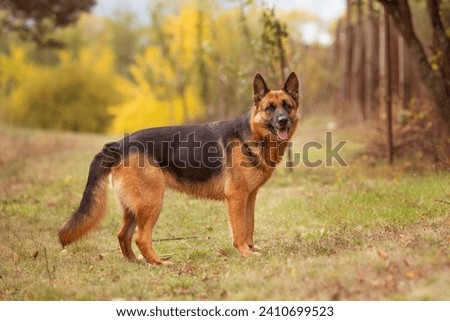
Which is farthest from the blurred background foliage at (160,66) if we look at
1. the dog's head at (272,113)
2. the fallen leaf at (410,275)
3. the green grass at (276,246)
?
the fallen leaf at (410,275)

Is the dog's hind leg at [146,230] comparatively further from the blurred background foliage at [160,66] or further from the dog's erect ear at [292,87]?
the blurred background foliage at [160,66]

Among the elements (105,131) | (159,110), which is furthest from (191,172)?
(105,131)

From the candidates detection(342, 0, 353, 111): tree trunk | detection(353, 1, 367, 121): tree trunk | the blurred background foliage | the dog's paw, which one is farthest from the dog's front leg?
detection(342, 0, 353, 111): tree trunk

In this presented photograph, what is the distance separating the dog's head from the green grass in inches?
54.0

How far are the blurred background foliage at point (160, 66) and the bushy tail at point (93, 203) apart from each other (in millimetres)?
6672

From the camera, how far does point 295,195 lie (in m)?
11.4

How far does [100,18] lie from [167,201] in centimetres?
5364

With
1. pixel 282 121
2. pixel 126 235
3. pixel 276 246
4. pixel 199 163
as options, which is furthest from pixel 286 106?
pixel 126 235

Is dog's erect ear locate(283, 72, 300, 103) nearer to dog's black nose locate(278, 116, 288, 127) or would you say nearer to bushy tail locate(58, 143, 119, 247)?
dog's black nose locate(278, 116, 288, 127)

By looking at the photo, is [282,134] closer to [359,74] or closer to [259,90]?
[259,90]

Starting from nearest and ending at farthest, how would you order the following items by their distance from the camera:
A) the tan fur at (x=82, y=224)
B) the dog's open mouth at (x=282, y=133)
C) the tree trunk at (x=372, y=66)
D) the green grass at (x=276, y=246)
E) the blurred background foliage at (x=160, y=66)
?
Answer: the green grass at (x=276, y=246) → the tan fur at (x=82, y=224) → the dog's open mouth at (x=282, y=133) → the blurred background foliage at (x=160, y=66) → the tree trunk at (x=372, y=66)

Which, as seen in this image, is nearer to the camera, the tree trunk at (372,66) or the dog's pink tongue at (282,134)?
the dog's pink tongue at (282,134)

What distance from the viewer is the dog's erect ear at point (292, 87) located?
7.56 m

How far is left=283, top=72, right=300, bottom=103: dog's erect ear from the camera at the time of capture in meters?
7.56
